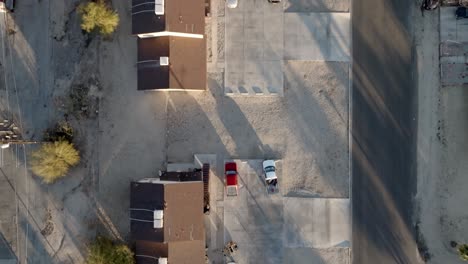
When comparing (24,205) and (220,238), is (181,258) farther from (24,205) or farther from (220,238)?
(24,205)

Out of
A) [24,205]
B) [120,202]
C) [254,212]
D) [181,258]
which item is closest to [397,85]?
[254,212]

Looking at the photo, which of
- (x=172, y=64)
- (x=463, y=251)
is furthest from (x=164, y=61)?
(x=463, y=251)

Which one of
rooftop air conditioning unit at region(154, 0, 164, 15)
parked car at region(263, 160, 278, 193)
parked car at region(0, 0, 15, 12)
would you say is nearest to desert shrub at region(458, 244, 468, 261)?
parked car at region(263, 160, 278, 193)

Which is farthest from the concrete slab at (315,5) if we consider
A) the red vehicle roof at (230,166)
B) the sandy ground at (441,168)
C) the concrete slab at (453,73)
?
the red vehicle roof at (230,166)

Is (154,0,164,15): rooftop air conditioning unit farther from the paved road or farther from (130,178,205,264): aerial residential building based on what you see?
the paved road

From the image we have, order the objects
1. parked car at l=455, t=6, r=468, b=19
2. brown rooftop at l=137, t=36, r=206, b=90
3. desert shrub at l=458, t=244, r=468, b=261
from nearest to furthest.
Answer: desert shrub at l=458, t=244, r=468, b=261 < brown rooftop at l=137, t=36, r=206, b=90 < parked car at l=455, t=6, r=468, b=19

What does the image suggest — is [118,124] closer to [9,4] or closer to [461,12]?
[9,4]
